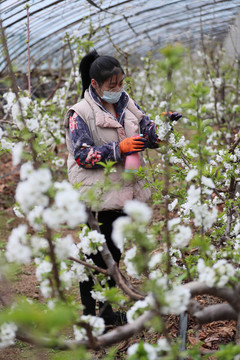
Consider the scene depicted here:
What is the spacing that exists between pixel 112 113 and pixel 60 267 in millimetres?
1400

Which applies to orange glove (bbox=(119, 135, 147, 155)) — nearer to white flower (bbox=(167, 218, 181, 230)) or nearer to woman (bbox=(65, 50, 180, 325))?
woman (bbox=(65, 50, 180, 325))

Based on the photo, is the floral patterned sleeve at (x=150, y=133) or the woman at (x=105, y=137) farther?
the floral patterned sleeve at (x=150, y=133)

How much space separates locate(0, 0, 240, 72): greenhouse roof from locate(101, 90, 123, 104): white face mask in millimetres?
2774

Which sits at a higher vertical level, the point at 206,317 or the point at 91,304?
the point at 206,317

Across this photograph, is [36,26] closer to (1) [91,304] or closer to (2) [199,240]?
(1) [91,304]

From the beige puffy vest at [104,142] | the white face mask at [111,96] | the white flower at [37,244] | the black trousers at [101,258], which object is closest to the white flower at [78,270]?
the white flower at [37,244]

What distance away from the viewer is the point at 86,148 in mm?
2521

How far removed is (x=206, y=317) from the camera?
69.8 inches

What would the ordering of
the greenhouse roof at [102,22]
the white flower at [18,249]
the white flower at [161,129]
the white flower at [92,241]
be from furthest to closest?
the greenhouse roof at [102,22]
the white flower at [161,129]
the white flower at [92,241]
the white flower at [18,249]

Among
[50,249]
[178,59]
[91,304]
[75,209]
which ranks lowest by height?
[91,304]

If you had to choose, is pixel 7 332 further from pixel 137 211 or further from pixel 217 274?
pixel 217 274

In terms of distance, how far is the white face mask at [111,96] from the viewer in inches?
104

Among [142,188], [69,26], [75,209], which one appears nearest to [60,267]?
[75,209]

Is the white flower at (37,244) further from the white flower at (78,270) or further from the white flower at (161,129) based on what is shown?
the white flower at (161,129)
